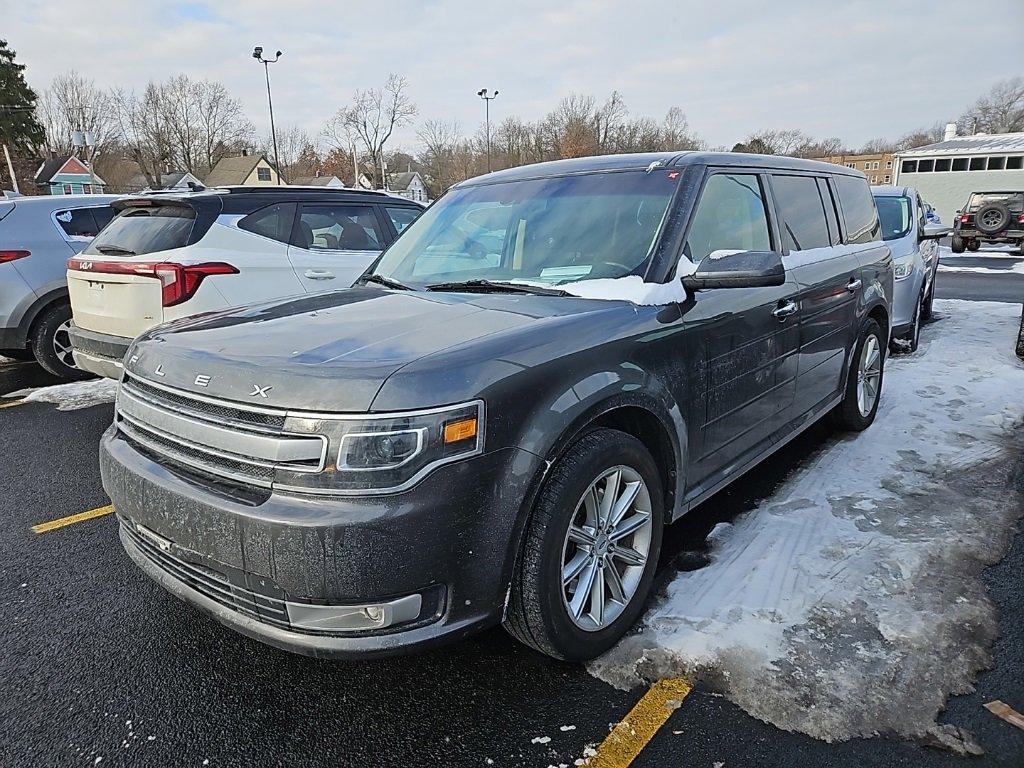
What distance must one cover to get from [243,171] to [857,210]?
246ft

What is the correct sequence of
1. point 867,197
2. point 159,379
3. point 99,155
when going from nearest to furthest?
1. point 159,379
2. point 867,197
3. point 99,155

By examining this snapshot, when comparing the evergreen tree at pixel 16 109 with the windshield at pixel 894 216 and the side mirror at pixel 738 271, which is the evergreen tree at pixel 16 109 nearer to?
the windshield at pixel 894 216

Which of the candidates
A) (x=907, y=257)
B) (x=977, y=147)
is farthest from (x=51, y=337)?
(x=977, y=147)

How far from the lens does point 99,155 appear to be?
69875 mm

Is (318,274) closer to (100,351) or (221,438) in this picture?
(100,351)

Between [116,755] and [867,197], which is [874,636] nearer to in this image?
[116,755]

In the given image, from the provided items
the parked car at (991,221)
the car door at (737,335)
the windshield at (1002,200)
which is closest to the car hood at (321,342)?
the car door at (737,335)

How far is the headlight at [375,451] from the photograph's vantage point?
187 centimetres

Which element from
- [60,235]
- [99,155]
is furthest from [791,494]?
[99,155]

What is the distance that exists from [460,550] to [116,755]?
1.29 meters

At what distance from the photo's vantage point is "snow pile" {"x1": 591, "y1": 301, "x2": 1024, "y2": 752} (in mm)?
2270

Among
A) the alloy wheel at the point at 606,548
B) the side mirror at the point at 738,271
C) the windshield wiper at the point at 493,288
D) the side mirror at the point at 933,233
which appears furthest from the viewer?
the side mirror at the point at 933,233

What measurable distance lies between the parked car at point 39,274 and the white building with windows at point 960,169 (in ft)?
145

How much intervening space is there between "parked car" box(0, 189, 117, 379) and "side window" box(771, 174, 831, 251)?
6.43m
